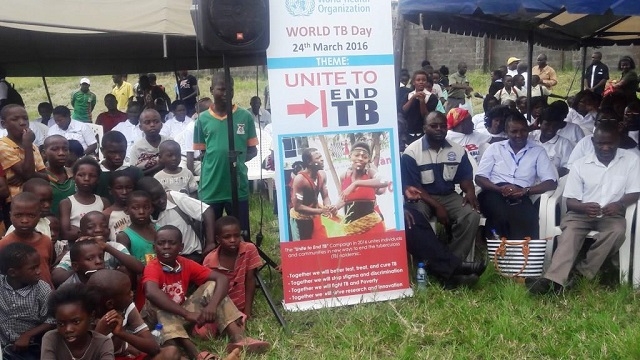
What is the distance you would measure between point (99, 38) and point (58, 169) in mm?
4898

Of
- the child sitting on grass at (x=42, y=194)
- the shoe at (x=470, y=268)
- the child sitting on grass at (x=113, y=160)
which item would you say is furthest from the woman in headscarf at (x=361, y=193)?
the child sitting on grass at (x=42, y=194)

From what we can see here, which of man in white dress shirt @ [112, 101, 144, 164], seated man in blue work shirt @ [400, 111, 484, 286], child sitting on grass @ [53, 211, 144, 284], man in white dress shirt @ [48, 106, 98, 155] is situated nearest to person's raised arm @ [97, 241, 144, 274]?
child sitting on grass @ [53, 211, 144, 284]

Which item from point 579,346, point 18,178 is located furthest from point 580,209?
point 18,178

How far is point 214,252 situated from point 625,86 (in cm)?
802

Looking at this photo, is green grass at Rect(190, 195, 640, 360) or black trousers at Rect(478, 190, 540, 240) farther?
black trousers at Rect(478, 190, 540, 240)

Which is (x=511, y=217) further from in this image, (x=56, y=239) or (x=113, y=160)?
(x=56, y=239)

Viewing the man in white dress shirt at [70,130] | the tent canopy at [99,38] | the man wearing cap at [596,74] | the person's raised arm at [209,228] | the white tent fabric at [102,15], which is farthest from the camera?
the man wearing cap at [596,74]

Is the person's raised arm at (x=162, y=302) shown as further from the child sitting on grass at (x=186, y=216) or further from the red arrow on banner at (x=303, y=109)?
the red arrow on banner at (x=303, y=109)

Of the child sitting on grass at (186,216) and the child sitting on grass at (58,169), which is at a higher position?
the child sitting on grass at (58,169)

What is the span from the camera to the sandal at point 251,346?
4.71 meters

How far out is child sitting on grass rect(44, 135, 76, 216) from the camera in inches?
221

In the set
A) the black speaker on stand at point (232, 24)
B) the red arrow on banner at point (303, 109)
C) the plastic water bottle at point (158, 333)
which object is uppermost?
the black speaker on stand at point (232, 24)

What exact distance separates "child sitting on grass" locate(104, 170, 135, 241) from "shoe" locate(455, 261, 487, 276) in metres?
2.52

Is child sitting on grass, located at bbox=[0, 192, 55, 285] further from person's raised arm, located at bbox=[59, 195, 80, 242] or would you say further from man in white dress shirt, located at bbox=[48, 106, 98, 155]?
man in white dress shirt, located at bbox=[48, 106, 98, 155]
